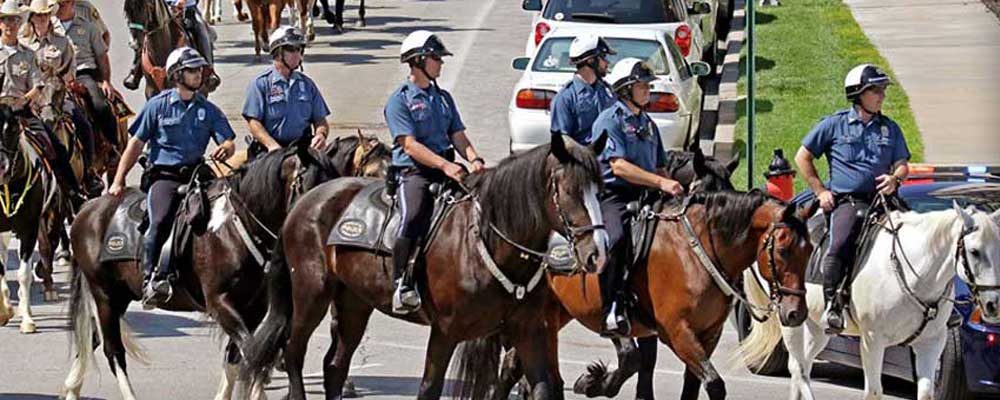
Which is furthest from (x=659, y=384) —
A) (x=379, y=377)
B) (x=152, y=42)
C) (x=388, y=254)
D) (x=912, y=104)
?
(x=912, y=104)

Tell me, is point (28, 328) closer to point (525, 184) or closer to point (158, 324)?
point (158, 324)

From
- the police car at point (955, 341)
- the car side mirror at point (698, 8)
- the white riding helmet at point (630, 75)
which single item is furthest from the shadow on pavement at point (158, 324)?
the car side mirror at point (698, 8)

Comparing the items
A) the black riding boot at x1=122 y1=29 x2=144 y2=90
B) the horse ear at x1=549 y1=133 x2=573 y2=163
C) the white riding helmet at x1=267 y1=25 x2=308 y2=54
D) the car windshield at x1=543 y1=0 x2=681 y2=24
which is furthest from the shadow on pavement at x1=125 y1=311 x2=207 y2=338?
the car windshield at x1=543 y1=0 x2=681 y2=24

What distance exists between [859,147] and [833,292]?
3.25ft

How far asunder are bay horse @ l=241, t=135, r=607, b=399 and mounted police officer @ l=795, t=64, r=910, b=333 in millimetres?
2401

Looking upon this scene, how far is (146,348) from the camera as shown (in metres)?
15.9

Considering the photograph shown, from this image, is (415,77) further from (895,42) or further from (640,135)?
(895,42)

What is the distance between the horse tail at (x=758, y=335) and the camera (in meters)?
14.2

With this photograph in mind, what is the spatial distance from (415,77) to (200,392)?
324 centimetres

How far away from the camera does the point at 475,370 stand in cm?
1270

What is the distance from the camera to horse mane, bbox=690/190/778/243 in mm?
12445

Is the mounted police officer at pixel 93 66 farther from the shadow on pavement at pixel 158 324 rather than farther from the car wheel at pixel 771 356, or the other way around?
the car wheel at pixel 771 356

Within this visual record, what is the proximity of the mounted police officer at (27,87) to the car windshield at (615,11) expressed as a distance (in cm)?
958

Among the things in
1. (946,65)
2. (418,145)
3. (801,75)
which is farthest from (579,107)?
(946,65)
